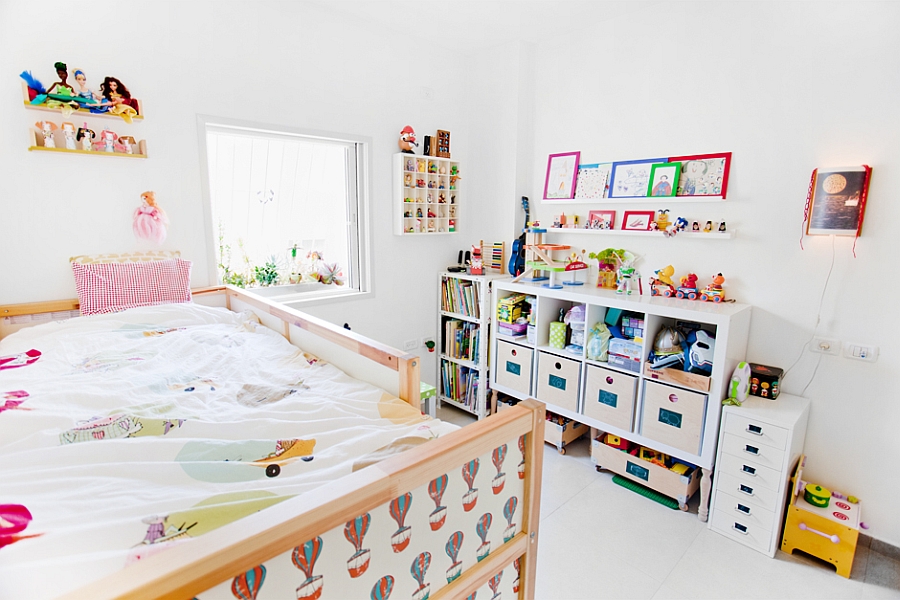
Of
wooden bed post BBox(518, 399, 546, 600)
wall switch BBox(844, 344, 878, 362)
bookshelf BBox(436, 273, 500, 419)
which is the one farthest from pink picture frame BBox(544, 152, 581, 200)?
wooden bed post BBox(518, 399, 546, 600)

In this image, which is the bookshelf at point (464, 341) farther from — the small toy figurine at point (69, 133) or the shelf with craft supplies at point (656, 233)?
the small toy figurine at point (69, 133)

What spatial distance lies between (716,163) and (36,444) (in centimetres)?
297

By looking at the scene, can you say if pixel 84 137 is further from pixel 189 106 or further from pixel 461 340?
pixel 461 340

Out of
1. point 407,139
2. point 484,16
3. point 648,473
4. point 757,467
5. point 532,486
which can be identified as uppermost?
point 484,16

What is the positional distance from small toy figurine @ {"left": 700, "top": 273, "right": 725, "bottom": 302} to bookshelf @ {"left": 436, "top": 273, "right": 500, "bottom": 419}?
1.31 metres

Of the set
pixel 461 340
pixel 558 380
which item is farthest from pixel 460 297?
pixel 558 380

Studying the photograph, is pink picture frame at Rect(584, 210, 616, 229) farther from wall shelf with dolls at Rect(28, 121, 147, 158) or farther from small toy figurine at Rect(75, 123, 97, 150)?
small toy figurine at Rect(75, 123, 97, 150)

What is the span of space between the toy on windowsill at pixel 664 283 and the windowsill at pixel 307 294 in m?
1.88

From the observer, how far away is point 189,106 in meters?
2.46

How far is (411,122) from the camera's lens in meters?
3.33

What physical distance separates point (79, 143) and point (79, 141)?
0.01 metres

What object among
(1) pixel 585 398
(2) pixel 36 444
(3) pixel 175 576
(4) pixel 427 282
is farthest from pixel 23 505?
(4) pixel 427 282

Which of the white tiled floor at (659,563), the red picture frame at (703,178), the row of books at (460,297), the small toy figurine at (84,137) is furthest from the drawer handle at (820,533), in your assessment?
the small toy figurine at (84,137)

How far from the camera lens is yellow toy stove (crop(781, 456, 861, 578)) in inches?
75.8
